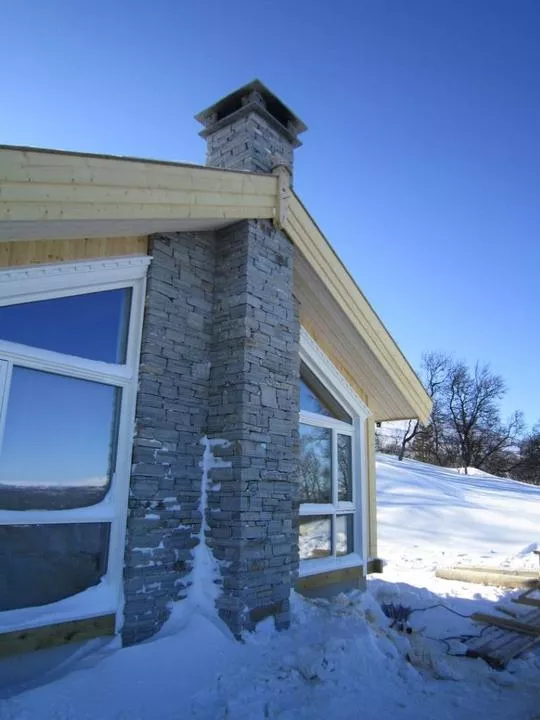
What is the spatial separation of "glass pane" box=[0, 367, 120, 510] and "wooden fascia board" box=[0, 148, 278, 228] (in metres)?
1.34

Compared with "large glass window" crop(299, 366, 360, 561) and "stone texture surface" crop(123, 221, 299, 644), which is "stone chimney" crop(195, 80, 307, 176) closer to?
"stone texture surface" crop(123, 221, 299, 644)

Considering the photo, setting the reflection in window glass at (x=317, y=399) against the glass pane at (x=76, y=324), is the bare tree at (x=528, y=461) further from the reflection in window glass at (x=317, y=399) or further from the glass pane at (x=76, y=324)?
the glass pane at (x=76, y=324)

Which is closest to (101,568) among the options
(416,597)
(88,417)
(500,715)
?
(88,417)

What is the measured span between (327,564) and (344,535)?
69 centimetres

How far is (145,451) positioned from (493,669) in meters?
4.19

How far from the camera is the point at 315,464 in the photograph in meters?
7.41

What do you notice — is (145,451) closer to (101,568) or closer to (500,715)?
(101,568)

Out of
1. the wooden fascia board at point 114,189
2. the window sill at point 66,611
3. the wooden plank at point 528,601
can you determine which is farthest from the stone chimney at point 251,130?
the wooden plank at point 528,601

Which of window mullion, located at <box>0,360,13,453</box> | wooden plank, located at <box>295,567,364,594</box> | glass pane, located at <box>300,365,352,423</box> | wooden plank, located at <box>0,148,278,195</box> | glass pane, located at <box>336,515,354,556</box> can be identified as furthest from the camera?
glass pane, located at <box>336,515,354,556</box>

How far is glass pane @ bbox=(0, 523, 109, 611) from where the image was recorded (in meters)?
3.89

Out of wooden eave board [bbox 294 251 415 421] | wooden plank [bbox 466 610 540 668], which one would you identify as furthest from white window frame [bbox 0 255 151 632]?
wooden plank [bbox 466 610 540 668]

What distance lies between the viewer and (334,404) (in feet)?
26.3

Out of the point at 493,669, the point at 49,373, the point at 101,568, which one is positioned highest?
the point at 49,373

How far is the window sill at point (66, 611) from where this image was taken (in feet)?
12.6
